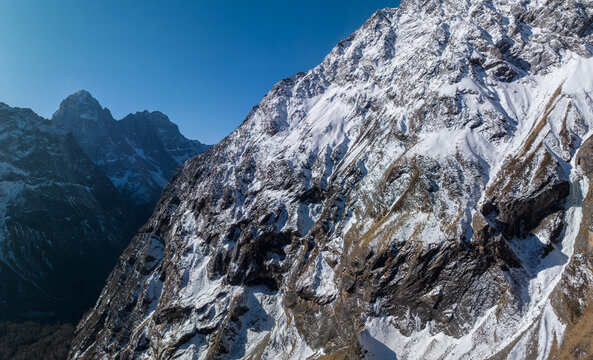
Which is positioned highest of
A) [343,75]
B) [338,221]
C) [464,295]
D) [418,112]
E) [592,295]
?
[343,75]

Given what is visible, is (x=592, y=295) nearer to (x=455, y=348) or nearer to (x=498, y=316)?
(x=498, y=316)

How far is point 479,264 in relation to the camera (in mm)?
62688

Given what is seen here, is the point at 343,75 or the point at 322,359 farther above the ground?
the point at 343,75

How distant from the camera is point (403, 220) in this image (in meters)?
77.3

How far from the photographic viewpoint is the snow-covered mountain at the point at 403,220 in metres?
60.2

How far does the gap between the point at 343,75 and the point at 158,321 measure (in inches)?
4917

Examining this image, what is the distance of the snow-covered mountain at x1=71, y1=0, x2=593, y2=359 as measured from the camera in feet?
197

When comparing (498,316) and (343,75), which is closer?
(498,316)

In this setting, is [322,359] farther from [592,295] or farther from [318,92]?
[318,92]

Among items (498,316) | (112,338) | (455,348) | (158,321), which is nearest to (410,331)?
(455,348)

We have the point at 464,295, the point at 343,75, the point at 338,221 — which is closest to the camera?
the point at 464,295

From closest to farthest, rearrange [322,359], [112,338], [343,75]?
[322,359] < [112,338] < [343,75]

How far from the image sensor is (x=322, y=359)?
66.7 metres

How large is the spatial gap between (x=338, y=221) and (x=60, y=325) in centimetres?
15160
